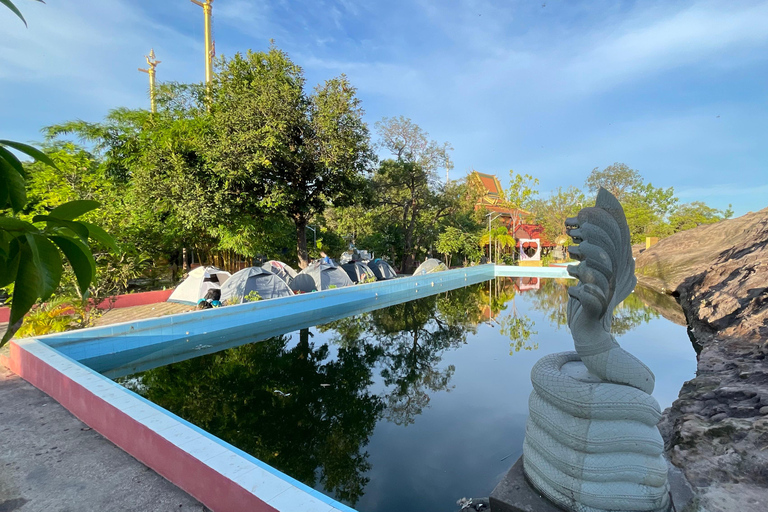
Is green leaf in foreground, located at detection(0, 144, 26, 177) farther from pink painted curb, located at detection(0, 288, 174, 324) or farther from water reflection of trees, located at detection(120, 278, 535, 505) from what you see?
pink painted curb, located at detection(0, 288, 174, 324)

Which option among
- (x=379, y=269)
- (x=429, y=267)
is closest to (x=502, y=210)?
(x=429, y=267)

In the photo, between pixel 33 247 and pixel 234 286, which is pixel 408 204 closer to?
pixel 234 286

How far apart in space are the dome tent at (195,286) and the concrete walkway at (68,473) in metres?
6.92

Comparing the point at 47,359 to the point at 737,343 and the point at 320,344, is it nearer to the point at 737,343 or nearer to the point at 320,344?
the point at 320,344

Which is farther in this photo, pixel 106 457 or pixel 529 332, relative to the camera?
pixel 529 332

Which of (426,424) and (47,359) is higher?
(47,359)

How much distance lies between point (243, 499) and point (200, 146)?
12005mm

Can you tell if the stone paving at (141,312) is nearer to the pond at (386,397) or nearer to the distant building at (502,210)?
the pond at (386,397)

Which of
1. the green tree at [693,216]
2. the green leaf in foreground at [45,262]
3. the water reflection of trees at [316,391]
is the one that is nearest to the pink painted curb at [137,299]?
the water reflection of trees at [316,391]

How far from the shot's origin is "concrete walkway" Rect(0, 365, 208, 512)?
2625mm

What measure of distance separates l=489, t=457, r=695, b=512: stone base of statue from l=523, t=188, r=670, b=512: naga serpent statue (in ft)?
0.21

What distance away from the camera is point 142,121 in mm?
13969

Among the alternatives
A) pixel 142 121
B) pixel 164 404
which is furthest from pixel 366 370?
pixel 142 121

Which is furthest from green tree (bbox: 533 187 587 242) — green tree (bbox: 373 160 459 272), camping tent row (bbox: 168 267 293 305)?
camping tent row (bbox: 168 267 293 305)
